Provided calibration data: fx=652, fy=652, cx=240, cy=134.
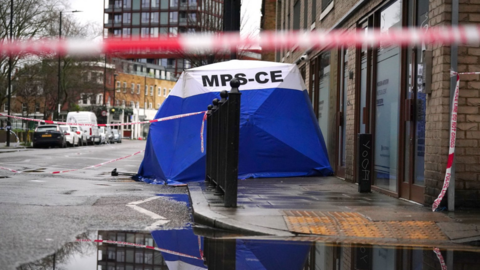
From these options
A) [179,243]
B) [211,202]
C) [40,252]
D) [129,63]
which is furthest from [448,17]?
[129,63]

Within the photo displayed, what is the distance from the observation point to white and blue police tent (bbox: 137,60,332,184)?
47.7 feet

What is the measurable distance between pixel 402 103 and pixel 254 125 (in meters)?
4.61

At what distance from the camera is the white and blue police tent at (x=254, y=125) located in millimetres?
14539

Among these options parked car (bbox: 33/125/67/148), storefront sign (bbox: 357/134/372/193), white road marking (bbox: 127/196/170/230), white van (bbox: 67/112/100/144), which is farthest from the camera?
white van (bbox: 67/112/100/144)

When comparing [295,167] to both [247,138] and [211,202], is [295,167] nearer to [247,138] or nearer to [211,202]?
[247,138]

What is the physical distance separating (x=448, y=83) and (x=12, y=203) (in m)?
6.30

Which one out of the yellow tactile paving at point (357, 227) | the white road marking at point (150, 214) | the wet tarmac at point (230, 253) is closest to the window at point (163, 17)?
the white road marking at point (150, 214)

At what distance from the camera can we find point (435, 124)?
9.15 m

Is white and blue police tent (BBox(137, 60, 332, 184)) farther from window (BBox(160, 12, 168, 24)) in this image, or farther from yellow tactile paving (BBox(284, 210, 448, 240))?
window (BBox(160, 12, 168, 24))

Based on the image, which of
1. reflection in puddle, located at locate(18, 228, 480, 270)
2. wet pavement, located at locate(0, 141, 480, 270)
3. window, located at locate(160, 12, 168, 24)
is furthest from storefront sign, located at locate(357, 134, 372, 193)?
window, located at locate(160, 12, 168, 24)

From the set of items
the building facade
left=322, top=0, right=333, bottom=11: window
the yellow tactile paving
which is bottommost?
the yellow tactile paving

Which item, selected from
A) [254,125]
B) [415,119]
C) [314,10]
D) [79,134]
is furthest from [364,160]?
[79,134]

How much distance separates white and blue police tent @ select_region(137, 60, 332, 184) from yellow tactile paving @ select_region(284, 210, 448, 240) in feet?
21.9

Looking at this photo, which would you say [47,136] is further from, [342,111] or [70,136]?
[342,111]
